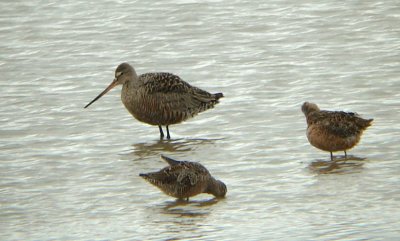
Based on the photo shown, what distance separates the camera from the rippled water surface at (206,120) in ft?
27.9

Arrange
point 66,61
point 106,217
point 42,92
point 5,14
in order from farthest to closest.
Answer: point 5,14 → point 66,61 → point 42,92 → point 106,217

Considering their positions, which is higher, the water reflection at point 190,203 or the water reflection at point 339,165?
the water reflection at point 190,203

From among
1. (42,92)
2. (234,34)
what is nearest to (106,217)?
(42,92)

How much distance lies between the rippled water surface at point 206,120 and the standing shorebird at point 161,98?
0.20 m

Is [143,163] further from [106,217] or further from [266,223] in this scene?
[266,223]

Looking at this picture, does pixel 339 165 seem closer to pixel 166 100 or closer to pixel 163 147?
pixel 163 147

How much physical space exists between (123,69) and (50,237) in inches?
164

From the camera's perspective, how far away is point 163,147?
37.0 ft

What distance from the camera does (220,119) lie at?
12.1 meters

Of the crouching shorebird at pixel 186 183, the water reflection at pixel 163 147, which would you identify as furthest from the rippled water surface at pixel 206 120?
the crouching shorebird at pixel 186 183

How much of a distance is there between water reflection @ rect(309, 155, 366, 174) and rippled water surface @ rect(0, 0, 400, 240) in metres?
0.03

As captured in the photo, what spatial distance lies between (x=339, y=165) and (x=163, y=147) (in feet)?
6.72

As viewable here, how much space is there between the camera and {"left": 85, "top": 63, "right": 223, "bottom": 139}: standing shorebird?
464 inches

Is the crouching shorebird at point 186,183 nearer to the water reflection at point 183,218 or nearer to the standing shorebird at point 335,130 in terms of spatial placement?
the water reflection at point 183,218
